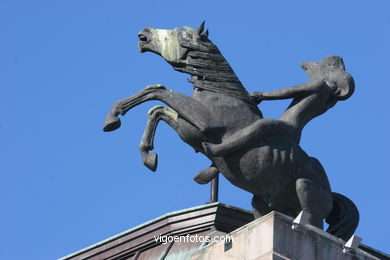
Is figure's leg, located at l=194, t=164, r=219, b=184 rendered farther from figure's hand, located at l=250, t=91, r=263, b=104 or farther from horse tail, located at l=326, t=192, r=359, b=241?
horse tail, located at l=326, t=192, r=359, b=241

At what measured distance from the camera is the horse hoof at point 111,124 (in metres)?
23.5

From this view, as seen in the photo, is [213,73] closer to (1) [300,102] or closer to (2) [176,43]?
(2) [176,43]

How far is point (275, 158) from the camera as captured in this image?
22859 millimetres

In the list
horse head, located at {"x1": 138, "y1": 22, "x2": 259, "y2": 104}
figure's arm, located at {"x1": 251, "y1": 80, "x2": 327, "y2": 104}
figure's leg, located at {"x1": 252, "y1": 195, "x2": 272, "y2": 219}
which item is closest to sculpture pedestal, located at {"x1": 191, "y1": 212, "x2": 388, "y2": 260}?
figure's leg, located at {"x1": 252, "y1": 195, "x2": 272, "y2": 219}

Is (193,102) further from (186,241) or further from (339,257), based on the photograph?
(186,241)

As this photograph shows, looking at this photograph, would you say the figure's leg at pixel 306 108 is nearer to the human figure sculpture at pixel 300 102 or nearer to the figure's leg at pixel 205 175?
the human figure sculpture at pixel 300 102

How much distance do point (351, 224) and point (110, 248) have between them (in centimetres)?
705

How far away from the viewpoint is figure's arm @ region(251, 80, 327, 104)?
23.6 metres

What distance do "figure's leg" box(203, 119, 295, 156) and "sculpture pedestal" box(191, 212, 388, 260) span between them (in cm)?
136

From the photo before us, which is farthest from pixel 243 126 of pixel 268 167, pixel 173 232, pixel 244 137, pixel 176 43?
pixel 173 232

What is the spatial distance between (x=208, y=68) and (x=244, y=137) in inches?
58.2

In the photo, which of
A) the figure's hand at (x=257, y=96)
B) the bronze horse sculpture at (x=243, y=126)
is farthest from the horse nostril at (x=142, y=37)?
the figure's hand at (x=257, y=96)

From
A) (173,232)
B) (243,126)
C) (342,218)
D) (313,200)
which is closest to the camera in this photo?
(243,126)

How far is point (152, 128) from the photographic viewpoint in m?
23.5
